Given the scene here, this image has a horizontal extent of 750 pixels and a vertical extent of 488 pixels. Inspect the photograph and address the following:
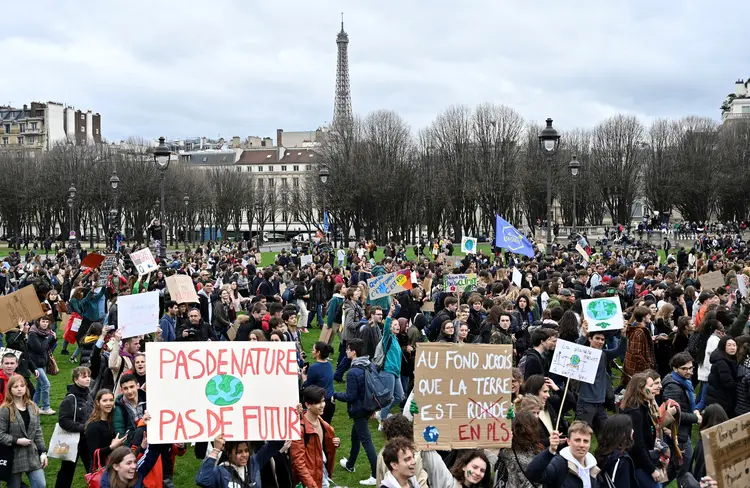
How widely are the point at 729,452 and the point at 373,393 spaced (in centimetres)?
435

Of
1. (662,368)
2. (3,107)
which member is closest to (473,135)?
(662,368)

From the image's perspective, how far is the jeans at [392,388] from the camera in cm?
1078

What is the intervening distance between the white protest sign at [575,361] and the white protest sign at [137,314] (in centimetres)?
508

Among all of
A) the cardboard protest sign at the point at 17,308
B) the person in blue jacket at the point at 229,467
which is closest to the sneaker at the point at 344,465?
the person in blue jacket at the point at 229,467

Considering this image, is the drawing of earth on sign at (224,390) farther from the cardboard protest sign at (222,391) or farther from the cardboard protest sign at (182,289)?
the cardboard protest sign at (182,289)

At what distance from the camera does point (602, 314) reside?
10.9 meters

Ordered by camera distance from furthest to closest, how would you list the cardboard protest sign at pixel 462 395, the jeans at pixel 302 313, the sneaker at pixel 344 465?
the jeans at pixel 302 313
the sneaker at pixel 344 465
the cardboard protest sign at pixel 462 395

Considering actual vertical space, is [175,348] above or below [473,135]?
below

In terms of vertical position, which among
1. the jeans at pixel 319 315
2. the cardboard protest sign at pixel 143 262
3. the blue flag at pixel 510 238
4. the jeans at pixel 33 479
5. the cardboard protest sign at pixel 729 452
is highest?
the blue flag at pixel 510 238

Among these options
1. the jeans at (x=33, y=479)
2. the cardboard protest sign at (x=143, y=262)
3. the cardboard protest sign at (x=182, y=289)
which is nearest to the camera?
the jeans at (x=33, y=479)

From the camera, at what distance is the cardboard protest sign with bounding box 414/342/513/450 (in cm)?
724

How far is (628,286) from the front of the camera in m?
19.1

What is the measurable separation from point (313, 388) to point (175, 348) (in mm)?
1383

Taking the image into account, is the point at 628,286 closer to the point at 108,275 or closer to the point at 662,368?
the point at 662,368
